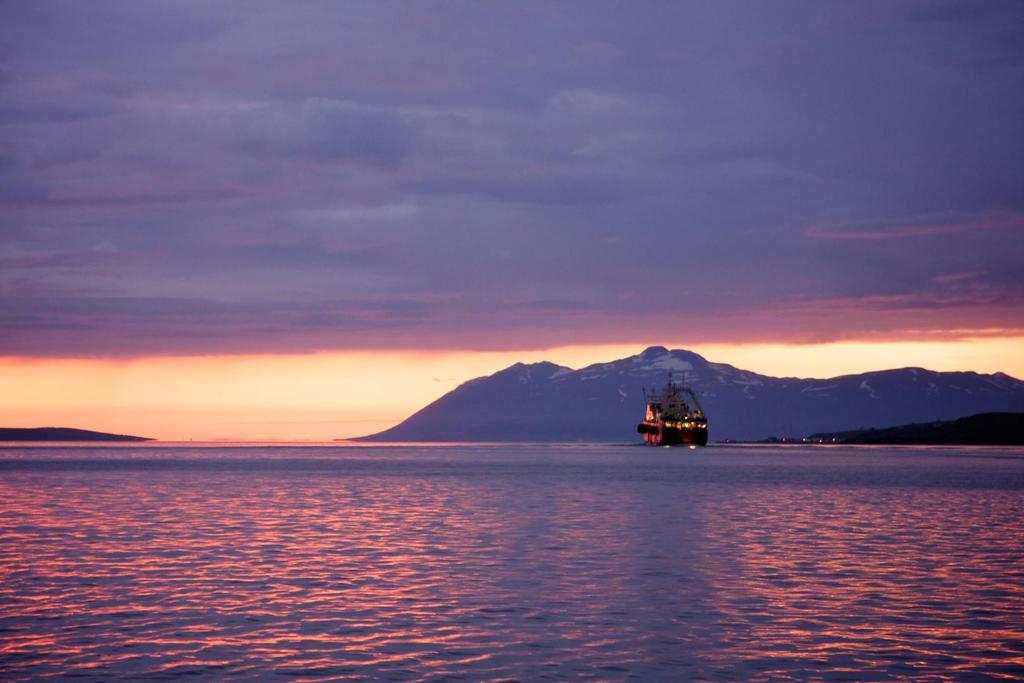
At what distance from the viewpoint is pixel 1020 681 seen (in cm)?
2439

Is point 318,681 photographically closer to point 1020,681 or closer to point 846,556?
point 1020,681

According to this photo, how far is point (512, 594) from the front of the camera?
36.8 meters

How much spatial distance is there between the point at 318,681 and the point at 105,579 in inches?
740

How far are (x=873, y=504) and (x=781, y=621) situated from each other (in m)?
54.9

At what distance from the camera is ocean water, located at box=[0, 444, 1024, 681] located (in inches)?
1038

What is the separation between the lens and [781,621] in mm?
31500

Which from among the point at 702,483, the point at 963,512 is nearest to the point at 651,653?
the point at 963,512

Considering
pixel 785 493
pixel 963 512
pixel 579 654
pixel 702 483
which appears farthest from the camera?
pixel 702 483

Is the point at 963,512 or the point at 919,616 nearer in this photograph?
the point at 919,616

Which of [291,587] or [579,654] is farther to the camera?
[291,587]

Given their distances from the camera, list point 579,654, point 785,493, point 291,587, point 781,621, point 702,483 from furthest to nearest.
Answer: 1. point 702,483
2. point 785,493
3. point 291,587
4. point 781,621
5. point 579,654

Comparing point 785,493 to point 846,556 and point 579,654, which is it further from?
point 579,654

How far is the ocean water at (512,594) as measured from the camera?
2638 centimetres

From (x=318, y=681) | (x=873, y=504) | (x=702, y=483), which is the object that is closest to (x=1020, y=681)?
(x=318, y=681)
